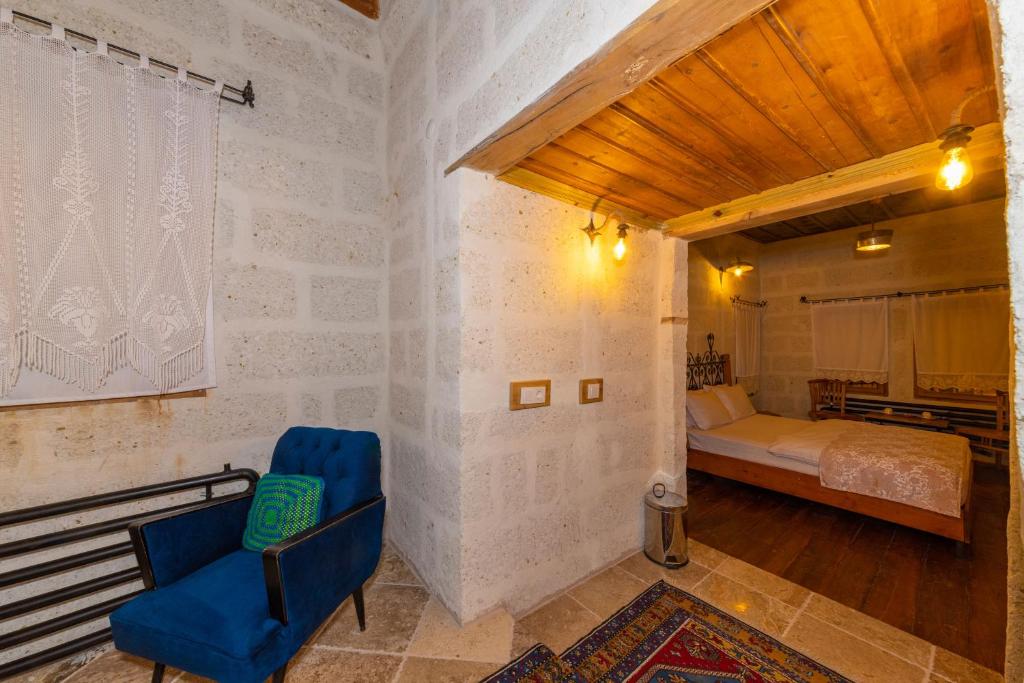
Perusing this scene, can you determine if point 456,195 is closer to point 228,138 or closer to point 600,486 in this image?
point 228,138

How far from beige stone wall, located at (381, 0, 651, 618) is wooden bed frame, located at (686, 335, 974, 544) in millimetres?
2180

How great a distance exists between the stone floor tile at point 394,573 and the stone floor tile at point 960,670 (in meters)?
2.34

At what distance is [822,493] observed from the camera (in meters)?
2.99

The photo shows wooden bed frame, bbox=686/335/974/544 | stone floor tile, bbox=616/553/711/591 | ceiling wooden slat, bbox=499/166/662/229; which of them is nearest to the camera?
ceiling wooden slat, bbox=499/166/662/229

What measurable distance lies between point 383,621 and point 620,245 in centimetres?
225

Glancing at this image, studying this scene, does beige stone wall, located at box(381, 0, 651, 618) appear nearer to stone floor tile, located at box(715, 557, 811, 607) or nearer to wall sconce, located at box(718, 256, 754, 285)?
stone floor tile, located at box(715, 557, 811, 607)

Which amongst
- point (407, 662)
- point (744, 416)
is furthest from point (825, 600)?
point (744, 416)

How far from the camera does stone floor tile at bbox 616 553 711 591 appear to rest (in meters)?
2.15

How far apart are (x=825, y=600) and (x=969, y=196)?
472 cm

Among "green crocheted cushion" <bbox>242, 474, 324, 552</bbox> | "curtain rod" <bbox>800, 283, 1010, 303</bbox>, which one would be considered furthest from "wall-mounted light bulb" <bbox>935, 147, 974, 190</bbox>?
"curtain rod" <bbox>800, 283, 1010, 303</bbox>

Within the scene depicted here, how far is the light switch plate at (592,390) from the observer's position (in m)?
2.09

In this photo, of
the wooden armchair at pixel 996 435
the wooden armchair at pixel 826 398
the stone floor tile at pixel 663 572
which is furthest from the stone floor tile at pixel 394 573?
the wooden armchair at pixel 996 435

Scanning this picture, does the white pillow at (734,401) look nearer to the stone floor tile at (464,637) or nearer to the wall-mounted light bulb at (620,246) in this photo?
the wall-mounted light bulb at (620,246)

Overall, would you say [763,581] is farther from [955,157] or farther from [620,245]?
[955,157]
